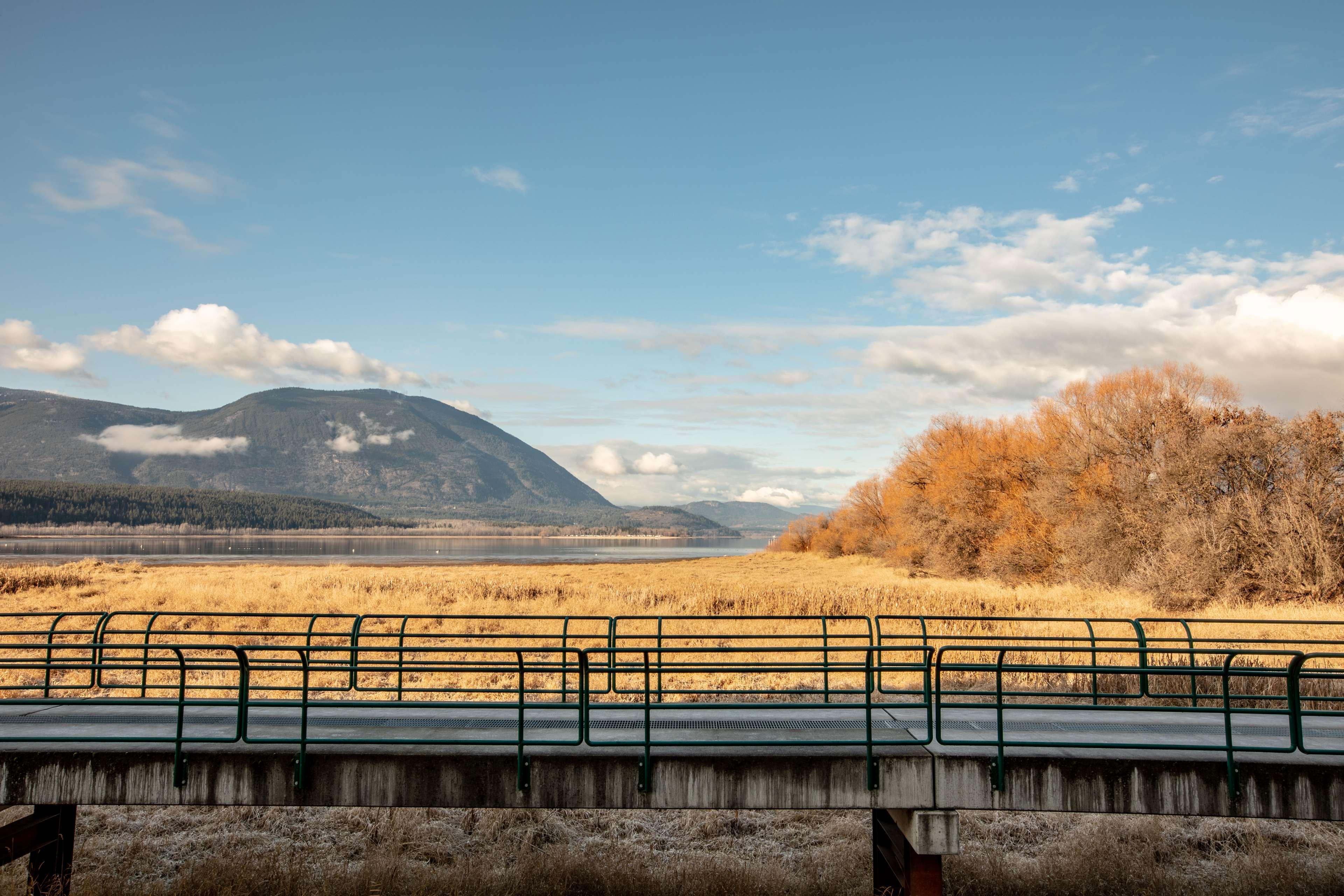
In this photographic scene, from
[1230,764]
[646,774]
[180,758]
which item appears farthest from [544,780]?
[1230,764]

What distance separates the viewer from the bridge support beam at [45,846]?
9000 mm

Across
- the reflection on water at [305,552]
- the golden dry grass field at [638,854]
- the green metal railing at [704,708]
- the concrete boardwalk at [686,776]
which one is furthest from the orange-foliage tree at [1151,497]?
the reflection on water at [305,552]

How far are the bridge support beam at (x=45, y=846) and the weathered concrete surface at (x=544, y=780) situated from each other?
1225 millimetres

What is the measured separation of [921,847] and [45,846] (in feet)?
32.4

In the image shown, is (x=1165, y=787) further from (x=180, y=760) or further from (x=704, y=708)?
(x=180, y=760)

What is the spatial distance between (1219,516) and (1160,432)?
18.5ft

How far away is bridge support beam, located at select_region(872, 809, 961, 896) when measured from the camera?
27.0ft

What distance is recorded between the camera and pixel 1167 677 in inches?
660

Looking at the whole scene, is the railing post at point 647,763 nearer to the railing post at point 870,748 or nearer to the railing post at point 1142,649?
the railing post at point 870,748

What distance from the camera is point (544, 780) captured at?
815 centimetres

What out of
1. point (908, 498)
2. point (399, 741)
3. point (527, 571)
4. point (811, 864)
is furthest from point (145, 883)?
point (908, 498)

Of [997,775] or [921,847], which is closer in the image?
[997,775]

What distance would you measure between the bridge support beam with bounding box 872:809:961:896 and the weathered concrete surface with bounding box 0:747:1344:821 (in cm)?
16

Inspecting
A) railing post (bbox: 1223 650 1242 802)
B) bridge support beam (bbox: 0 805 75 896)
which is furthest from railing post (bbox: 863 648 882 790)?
bridge support beam (bbox: 0 805 75 896)
